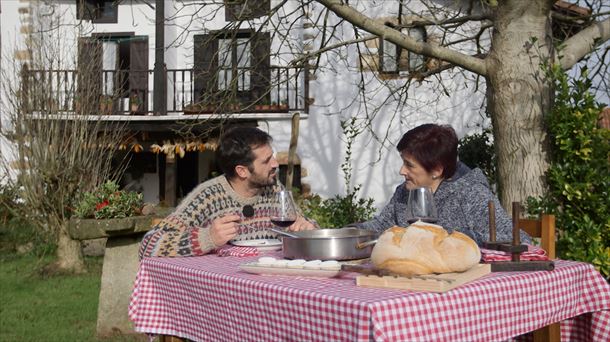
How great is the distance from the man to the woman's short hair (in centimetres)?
60

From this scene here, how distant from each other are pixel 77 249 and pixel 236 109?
3459 millimetres

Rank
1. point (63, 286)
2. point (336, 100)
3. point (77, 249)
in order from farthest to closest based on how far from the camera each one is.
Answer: point (336, 100)
point (77, 249)
point (63, 286)

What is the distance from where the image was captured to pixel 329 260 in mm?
2676

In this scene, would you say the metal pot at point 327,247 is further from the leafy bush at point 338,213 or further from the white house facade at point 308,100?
the white house facade at point 308,100

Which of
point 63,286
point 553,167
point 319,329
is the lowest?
point 63,286

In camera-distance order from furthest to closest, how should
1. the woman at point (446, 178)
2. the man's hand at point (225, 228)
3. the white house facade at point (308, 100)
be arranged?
1. the white house facade at point (308, 100)
2. the woman at point (446, 178)
3. the man's hand at point (225, 228)

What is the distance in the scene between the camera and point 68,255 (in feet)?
30.8

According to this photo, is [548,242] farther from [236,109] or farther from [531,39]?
[236,109]

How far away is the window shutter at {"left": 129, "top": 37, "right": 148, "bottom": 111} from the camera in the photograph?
631 inches

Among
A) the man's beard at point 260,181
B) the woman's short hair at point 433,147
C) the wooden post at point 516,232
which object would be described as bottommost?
the wooden post at point 516,232

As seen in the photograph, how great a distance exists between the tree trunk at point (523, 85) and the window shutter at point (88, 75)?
6522 mm

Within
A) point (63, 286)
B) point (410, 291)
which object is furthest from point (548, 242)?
point (63, 286)

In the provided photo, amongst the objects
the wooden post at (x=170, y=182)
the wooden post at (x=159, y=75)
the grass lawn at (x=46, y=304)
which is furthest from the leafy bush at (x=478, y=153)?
the wooden post at (x=170, y=182)

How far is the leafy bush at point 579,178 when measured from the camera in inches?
184
